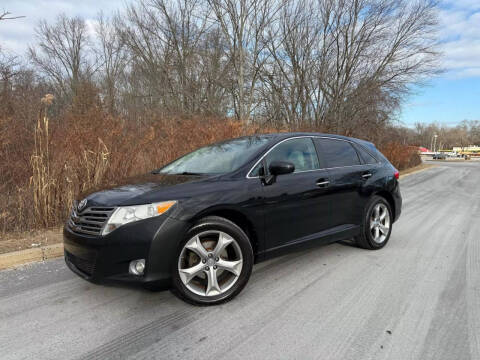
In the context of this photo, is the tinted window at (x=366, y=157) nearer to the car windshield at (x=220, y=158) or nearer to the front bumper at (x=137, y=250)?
the car windshield at (x=220, y=158)

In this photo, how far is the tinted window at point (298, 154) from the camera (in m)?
3.47

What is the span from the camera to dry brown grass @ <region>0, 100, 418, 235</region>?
4.86 m

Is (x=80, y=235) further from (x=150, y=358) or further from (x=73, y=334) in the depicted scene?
(x=150, y=358)

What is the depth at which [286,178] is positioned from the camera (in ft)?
10.9

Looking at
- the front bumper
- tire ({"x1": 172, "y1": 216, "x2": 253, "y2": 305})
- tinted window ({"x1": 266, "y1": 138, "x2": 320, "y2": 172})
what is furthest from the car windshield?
the front bumper

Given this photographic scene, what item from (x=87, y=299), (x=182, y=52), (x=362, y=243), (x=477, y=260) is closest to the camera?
(x=87, y=299)

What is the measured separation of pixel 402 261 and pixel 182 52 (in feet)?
58.4

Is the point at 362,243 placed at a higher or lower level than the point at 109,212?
lower

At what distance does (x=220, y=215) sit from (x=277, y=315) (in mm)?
997

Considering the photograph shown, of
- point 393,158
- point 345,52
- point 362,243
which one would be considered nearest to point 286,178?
point 362,243

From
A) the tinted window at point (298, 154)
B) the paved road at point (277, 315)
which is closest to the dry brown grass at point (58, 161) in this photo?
the paved road at point (277, 315)

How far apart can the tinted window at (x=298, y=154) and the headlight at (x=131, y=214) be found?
1.33 m

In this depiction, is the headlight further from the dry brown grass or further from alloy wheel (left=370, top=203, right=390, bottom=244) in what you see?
alloy wheel (left=370, top=203, right=390, bottom=244)

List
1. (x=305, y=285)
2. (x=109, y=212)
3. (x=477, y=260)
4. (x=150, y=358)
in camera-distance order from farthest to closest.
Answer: (x=477, y=260) → (x=305, y=285) → (x=109, y=212) → (x=150, y=358)
